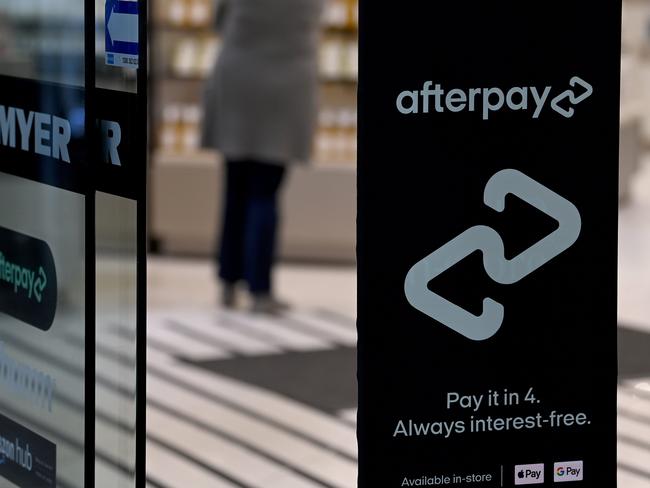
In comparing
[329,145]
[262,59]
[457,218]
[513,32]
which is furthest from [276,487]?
[329,145]

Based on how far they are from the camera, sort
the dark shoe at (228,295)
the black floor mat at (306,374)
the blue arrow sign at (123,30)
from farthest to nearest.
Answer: the dark shoe at (228,295) < the black floor mat at (306,374) < the blue arrow sign at (123,30)

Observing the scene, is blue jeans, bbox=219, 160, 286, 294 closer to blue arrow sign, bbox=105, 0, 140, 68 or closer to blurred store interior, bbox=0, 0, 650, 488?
blurred store interior, bbox=0, 0, 650, 488

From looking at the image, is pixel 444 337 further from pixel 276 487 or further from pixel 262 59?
pixel 262 59

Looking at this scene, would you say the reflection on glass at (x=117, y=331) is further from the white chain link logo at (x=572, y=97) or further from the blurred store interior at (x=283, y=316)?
the blurred store interior at (x=283, y=316)

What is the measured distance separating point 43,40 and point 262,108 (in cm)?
292

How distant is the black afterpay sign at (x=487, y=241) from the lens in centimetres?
239

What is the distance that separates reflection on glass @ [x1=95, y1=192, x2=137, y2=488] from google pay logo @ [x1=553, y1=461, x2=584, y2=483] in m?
0.81

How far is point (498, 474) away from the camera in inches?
100.0

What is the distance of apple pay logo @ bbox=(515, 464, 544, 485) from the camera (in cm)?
254

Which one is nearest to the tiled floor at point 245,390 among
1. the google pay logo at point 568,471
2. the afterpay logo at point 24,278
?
the afterpay logo at point 24,278

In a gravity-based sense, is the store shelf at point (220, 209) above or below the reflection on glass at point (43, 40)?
below

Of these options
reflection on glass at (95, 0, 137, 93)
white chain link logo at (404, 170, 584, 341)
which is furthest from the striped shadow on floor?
white chain link logo at (404, 170, 584, 341)

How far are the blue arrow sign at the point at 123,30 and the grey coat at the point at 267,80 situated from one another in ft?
9.95

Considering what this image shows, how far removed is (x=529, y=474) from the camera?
2.55m
